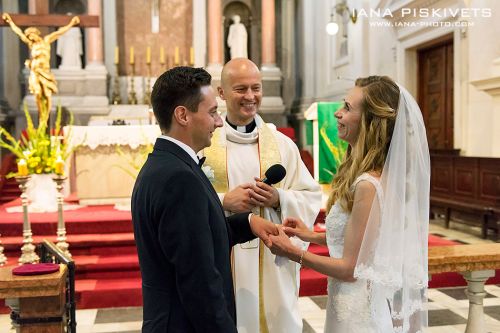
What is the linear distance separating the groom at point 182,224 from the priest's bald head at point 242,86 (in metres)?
0.76

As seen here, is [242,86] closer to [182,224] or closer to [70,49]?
[182,224]

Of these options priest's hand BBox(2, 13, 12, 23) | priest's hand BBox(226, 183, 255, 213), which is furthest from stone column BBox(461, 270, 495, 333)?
priest's hand BBox(2, 13, 12, 23)

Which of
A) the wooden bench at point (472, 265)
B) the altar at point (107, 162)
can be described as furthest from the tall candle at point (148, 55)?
the wooden bench at point (472, 265)

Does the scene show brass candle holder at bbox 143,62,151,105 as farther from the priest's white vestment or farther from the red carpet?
the priest's white vestment

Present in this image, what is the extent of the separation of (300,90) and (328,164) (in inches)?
266

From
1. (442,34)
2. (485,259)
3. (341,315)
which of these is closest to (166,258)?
(341,315)

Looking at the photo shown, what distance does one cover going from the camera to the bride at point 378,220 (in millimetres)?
1966

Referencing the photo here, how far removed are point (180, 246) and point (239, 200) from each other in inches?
33.5

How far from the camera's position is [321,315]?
430cm

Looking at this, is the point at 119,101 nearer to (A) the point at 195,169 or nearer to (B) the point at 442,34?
(B) the point at 442,34

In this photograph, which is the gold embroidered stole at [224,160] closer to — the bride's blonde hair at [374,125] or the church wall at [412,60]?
the bride's blonde hair at [374,125]

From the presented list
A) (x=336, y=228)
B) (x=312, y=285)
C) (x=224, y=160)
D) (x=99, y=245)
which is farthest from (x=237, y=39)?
(x=336, y=228)

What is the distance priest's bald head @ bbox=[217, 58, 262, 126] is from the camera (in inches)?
98.6

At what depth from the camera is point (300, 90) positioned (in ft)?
47.4
